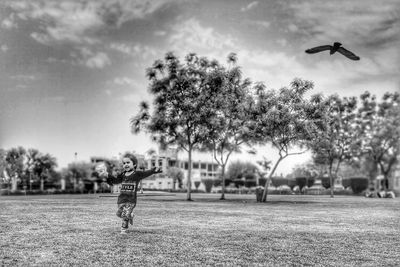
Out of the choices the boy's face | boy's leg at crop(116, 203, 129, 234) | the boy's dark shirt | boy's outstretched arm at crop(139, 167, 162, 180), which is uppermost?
the boy's face

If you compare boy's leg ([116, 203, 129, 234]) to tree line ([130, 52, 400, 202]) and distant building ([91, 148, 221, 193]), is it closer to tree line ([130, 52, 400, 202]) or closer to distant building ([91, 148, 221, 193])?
distant building ([91, 148, 221, 193])

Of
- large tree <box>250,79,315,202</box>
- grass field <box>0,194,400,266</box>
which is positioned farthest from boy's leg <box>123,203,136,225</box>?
large tree <box>250,79,315,202</box>

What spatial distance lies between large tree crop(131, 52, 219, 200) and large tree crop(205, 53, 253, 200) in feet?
1.80

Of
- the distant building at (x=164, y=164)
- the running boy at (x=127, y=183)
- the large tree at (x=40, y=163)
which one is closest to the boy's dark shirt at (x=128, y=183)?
the running boy at (x=127, y=183)

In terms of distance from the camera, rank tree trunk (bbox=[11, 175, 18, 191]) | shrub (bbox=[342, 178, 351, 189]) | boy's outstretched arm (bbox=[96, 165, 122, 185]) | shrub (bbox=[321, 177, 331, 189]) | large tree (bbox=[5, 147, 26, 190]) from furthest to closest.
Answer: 1. shrub (bbox=[321, 177, 331, 189])
2. tree trunk (bbox=[11, 175, 18, 191])
3. shrub (bbox=[342, 178, 351, 189])
4. large tree (bbox=[5, 147, 26, 190])
5. boy's outstretched arm (bbox=[96, 165, 122, 185])

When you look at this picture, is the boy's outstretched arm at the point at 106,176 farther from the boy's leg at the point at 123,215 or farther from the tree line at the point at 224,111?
the tree line at the point at 224,111

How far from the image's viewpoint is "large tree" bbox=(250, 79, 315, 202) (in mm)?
33875

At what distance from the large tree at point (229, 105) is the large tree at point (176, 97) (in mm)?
549

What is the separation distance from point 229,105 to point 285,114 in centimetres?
511

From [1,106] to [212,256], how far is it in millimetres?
23459

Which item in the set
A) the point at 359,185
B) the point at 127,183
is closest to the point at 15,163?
the point at 359,185

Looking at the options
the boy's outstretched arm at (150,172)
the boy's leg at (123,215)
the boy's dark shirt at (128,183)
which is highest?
the boy's outstretched arm at (150,172)

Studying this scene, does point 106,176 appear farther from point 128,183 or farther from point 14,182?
point 14,182

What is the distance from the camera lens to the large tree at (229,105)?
119 feet
